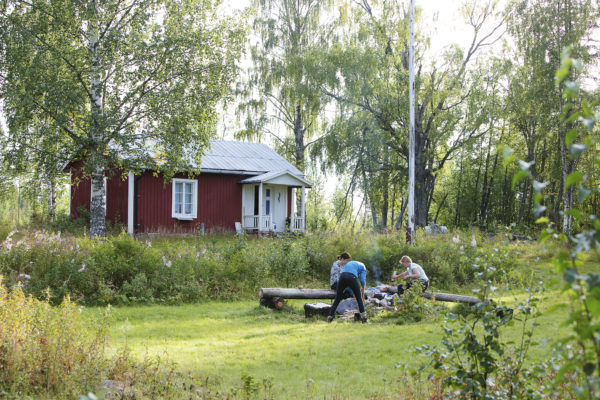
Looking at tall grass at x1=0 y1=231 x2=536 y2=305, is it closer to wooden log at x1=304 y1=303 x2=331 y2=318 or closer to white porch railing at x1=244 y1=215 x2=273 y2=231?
wooden log at x1=304 y1=303 x2=331 y2=318

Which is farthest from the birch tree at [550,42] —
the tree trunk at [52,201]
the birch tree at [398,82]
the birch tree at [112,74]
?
the tree trunk at [52,201]

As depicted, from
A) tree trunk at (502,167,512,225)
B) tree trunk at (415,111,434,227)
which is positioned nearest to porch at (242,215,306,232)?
tree trunk at (415,111,434,227)

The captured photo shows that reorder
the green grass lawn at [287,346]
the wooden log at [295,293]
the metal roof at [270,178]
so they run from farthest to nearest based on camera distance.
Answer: the metal roof at [270,178] < the wooden log at [295,293] < the green grass lawn at [287,346]

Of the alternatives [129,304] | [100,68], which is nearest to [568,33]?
[100,68]

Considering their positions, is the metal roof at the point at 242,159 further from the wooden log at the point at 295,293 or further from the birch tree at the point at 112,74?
the wooden log at the point at 295,293

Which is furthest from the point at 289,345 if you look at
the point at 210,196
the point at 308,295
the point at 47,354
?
the point at 210,196

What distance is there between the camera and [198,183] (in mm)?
23672

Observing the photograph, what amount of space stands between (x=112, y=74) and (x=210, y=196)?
340 inches

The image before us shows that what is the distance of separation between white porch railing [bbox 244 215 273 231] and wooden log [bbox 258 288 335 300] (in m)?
12.8

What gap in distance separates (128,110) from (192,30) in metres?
3.43

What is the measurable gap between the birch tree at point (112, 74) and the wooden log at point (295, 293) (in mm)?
7792

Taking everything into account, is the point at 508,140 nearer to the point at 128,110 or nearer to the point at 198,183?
the point at 198,183

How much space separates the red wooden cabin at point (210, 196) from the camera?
22172mm

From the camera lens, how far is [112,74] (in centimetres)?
1648
